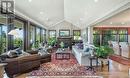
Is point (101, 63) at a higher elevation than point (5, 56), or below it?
below

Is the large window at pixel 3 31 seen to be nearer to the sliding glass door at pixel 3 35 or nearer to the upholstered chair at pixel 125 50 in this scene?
the sliding glass door at pixel 3 35

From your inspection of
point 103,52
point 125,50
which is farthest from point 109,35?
point 103,52

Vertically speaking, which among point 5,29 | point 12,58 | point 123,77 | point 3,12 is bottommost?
point 123,77

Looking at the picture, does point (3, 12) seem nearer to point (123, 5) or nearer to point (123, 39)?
point (123, 5)

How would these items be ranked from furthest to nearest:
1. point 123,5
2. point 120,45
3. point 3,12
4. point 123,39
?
point 123,39
point 120,45
point 3,12
point 123,5

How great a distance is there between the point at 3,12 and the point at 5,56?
1844mm

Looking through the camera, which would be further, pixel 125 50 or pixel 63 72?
pixel 125 50

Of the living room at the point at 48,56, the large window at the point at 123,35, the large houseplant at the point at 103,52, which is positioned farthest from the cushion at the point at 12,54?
the large window at the point at 123,35

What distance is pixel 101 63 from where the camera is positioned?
825 centimetres

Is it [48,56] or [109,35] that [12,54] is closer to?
[48,56]

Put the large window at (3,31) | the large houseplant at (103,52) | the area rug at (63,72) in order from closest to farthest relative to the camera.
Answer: the area rug at (63,72), the large window at (3,31), the large houseplant at (103,52)

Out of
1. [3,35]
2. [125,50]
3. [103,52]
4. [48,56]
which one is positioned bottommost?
[48,56]

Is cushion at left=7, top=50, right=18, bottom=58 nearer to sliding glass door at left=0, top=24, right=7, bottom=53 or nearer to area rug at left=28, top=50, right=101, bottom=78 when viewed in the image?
sliding glass door at left=0, top=24, right=7, bottom=53

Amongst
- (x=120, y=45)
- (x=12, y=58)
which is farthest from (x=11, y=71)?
(x=120, y=45)
